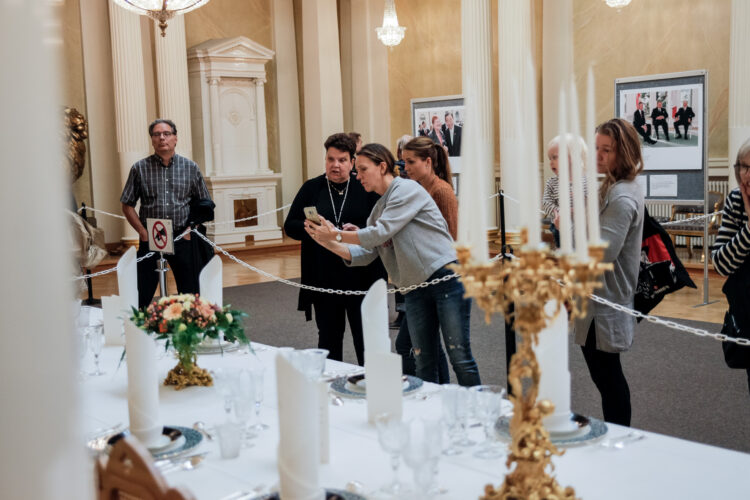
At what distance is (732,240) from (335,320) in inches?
96.8

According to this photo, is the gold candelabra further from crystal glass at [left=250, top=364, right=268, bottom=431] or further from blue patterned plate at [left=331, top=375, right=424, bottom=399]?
blue patterned plate at [left=331, top=375, right=424, bottom=399]

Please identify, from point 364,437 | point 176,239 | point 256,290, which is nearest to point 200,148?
point 256,290

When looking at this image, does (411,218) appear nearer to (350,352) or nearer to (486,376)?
(486,376)

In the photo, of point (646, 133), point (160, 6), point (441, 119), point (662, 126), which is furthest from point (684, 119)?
point (160, 6)

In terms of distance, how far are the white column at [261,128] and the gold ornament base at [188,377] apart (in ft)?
38.4

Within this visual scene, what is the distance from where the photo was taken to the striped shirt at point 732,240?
342cm

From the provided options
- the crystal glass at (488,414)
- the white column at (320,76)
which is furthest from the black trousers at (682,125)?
the crystal glass at (488,414)

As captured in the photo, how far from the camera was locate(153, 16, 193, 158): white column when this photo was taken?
1331 centimetres

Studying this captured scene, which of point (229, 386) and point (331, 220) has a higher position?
point (331, 220)

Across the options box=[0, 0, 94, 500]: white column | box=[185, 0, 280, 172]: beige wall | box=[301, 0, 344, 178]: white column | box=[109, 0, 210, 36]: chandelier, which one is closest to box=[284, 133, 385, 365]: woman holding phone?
box=[109, 0, 210, 36]: chandelier

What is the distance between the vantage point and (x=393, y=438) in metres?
1.94

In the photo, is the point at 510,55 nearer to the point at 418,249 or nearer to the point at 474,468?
the point at 418,249

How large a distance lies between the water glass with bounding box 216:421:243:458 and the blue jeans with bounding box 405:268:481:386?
6.31 feet

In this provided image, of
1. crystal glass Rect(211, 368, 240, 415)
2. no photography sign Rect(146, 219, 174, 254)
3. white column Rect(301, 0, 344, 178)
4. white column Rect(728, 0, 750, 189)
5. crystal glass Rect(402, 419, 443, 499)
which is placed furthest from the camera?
white column Rect(301, 0, 344, 178)
